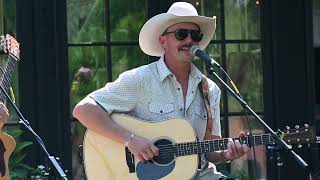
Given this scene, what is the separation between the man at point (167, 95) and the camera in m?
4.35

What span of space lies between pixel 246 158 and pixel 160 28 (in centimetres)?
234

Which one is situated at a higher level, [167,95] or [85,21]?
[85,21]

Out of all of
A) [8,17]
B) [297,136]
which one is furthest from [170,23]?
[8,17]

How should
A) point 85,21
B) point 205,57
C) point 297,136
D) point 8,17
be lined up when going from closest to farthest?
point 205,57 → point 297,136 → point 8,17 → point 85,21

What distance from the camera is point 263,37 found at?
6.57m

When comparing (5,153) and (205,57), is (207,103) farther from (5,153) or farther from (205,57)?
(5,153)

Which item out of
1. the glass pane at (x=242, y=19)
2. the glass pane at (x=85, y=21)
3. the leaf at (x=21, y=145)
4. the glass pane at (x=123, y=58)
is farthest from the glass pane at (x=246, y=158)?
the leaf at (x=21, y=145)

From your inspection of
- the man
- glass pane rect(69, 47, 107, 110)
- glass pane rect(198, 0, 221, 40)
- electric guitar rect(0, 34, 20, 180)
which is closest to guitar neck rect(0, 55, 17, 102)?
electric guitar rect(0, 34, 20, 180)

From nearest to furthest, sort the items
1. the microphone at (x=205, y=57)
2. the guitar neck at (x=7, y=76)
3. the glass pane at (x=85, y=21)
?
the microphone at (x=205, y=57) → the guitar neck at (x=7, y=76) → the glass pane at (x=85, y=21)

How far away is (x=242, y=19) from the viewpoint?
259 inches

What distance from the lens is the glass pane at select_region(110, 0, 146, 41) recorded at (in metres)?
6.24

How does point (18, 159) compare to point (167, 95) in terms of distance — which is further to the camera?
point (18, 159)

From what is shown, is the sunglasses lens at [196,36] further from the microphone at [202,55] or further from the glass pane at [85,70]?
the glass pane at [85,70]

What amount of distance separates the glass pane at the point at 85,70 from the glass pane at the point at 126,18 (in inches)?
7.5
